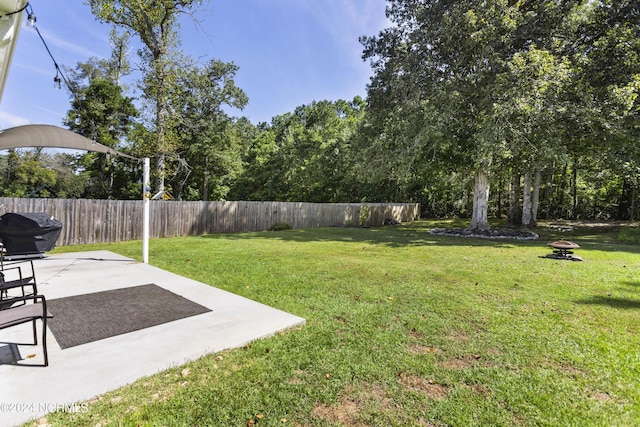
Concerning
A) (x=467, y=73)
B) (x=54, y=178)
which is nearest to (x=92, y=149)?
(x=467, y=73)

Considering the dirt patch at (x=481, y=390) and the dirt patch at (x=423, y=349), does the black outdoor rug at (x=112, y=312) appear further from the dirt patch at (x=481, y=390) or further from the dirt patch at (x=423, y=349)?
the dirt patch at (x=481, y=390)

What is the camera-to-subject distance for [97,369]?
96.6 inches

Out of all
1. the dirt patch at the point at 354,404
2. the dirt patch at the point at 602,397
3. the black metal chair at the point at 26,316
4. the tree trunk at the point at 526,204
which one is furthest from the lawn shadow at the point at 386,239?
the black metal chair at the point at 26,316

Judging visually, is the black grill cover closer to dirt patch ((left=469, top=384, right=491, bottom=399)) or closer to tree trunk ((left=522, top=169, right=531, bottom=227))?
dirt patch ((left=469, top=384, right=491, bottom=399))

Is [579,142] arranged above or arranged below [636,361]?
above

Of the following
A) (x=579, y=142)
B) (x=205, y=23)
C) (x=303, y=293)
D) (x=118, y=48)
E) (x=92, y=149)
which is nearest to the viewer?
(x=303, y=293)

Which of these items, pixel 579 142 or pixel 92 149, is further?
pixel 579 142

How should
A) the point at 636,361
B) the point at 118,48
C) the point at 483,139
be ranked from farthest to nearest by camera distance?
1. the point at 118,48
2. the point at 483,139
3. the point at 636,361

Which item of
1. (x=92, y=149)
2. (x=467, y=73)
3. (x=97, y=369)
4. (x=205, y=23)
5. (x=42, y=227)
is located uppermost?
(x=205, y=23)

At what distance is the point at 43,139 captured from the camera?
254 inches

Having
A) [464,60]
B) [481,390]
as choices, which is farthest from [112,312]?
[464,60]

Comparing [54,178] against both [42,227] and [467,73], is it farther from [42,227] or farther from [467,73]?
[467,73]

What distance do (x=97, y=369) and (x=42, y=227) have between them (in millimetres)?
6993

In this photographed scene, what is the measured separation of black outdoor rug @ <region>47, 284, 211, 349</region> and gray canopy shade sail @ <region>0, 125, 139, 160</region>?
333 centimetres
